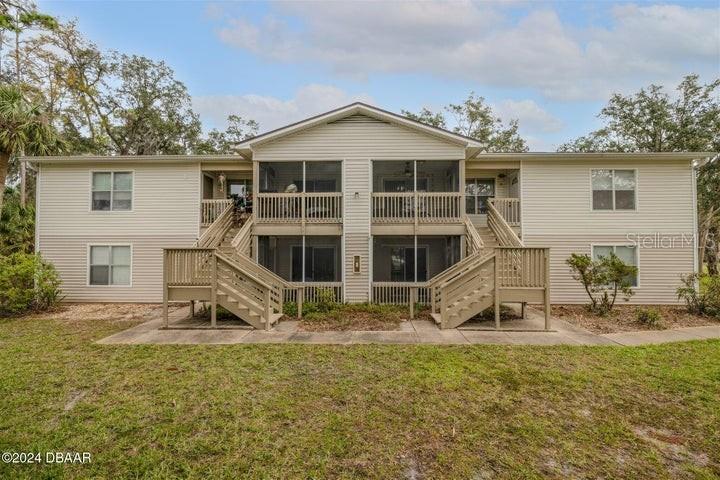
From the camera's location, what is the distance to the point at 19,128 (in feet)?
36.8

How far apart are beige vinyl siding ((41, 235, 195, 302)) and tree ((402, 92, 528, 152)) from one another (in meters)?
18.8

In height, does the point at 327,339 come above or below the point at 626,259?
below

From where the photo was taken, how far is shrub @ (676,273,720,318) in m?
10.1

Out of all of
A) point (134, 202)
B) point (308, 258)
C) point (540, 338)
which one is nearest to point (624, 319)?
point (540, 338)

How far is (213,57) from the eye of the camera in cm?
1977

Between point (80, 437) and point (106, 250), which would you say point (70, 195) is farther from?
point (80, 437)

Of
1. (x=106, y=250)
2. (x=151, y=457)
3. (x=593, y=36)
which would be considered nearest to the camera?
(x=151, y=457)

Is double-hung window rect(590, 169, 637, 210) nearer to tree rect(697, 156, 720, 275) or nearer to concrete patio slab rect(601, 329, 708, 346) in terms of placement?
concrete patio slab rect(601, 329, 708, 346)

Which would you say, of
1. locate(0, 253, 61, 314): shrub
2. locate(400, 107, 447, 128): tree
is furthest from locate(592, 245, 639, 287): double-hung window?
locate(0, 253, 61, 314): shrub

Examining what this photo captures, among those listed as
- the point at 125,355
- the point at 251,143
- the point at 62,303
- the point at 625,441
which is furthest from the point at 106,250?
the point at 625,441

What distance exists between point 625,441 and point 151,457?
4.98 metres

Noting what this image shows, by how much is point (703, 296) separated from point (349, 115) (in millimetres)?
12444

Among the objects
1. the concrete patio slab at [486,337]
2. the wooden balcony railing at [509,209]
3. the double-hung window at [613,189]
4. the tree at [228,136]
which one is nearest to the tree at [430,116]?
the tree at [228,136]

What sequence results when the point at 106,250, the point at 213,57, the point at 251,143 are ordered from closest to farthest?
the point at 251,143, the point at 106,250, the point at 213,57
